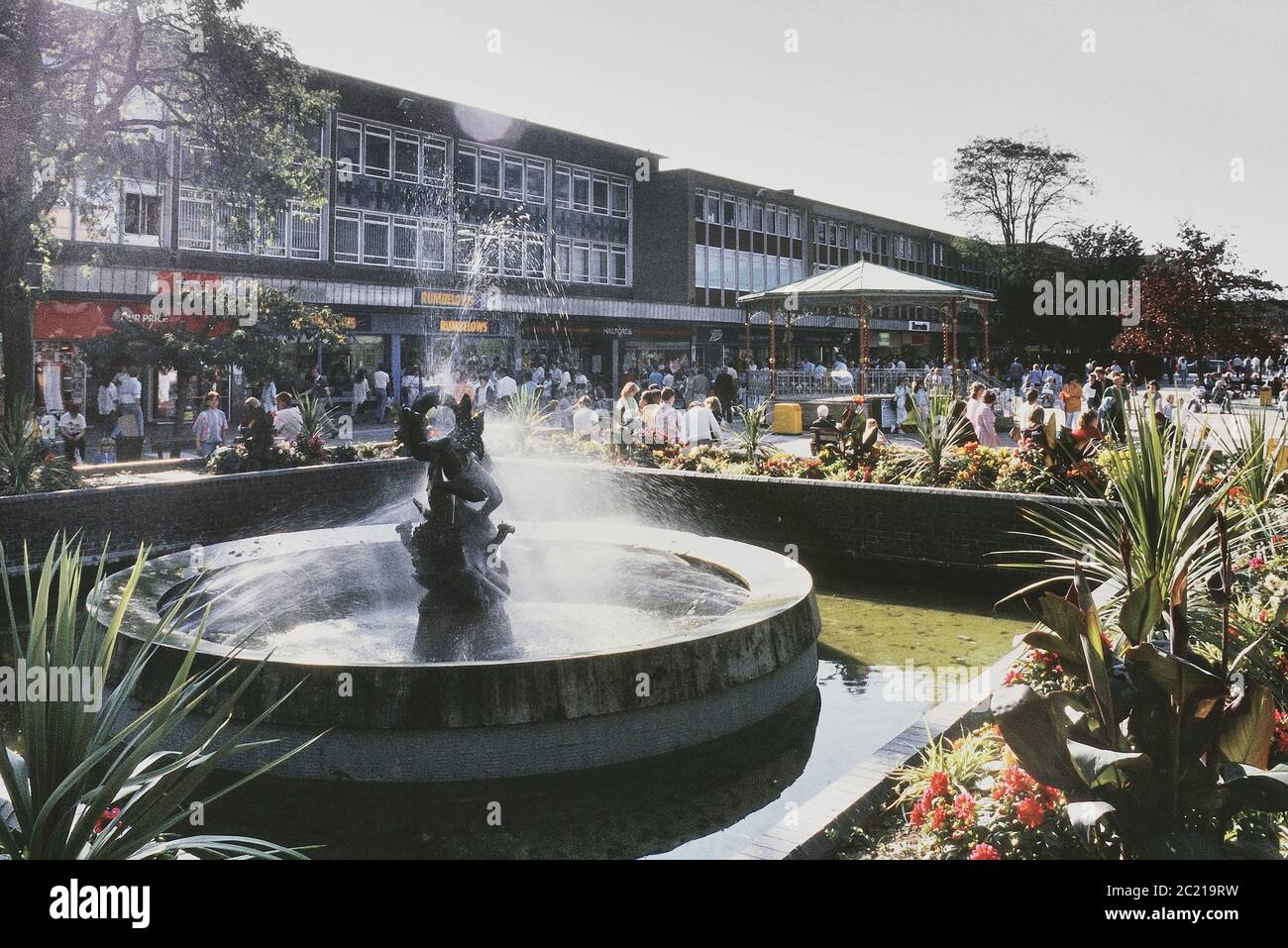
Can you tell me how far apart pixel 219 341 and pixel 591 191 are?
27.4 metres

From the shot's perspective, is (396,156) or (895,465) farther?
(396,156)

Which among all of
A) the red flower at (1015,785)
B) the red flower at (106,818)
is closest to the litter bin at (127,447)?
the red flower at (106,818)

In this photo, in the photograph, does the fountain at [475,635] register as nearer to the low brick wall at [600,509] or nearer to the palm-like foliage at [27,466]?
the low brick wall at [600,509]

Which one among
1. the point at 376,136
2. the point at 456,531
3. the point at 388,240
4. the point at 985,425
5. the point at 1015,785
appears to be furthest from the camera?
the point at 388,240

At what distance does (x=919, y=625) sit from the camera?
34.2 feet

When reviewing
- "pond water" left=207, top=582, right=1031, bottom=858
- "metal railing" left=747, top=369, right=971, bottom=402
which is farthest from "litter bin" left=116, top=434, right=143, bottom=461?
"metal railing" left=747, top=369, right=971, bottom=402

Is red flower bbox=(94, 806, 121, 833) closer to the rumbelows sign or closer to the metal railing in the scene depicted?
the metal railing

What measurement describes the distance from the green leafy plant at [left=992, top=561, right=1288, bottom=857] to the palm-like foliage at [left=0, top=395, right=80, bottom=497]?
1196 cm

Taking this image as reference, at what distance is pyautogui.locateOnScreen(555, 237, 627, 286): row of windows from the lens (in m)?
47.2

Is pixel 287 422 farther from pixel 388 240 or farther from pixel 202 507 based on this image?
pixel 388 240

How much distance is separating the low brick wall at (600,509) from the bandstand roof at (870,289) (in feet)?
43.1

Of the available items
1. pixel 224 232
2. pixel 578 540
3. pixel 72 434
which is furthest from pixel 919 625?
pixel 224 232

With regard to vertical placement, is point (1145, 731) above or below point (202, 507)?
above
